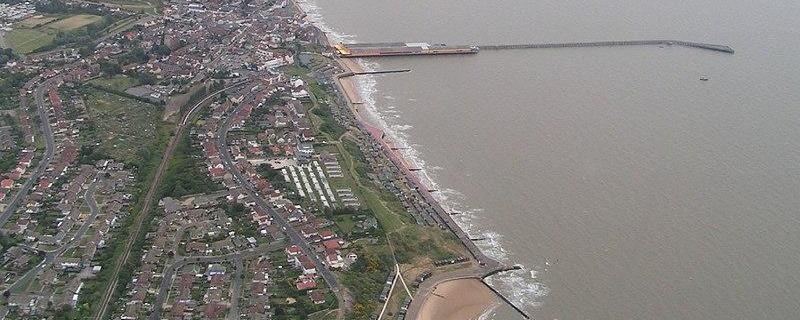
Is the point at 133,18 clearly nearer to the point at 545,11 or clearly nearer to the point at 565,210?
the point at 545,11

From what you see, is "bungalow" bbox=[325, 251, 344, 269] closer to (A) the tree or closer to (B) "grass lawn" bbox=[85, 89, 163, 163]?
(B) "grass lawn" bbox=[85, 89, 163, 163]

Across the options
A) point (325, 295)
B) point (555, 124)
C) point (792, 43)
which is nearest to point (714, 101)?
point (555, 124)

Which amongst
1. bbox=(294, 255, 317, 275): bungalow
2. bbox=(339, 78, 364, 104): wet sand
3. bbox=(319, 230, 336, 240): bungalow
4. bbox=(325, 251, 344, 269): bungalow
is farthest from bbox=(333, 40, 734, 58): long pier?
bbox=(294, 255, 317, 275): bungalow

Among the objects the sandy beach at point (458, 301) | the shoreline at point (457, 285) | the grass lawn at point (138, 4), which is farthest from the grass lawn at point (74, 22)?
the sandy beach at point (458, 301)

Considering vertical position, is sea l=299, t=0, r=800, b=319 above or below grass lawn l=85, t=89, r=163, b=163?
above

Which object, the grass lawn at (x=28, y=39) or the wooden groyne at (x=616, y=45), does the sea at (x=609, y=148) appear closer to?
the wooden groyne at (x=616, y=45)

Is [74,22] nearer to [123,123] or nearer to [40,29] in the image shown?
[40,29]
